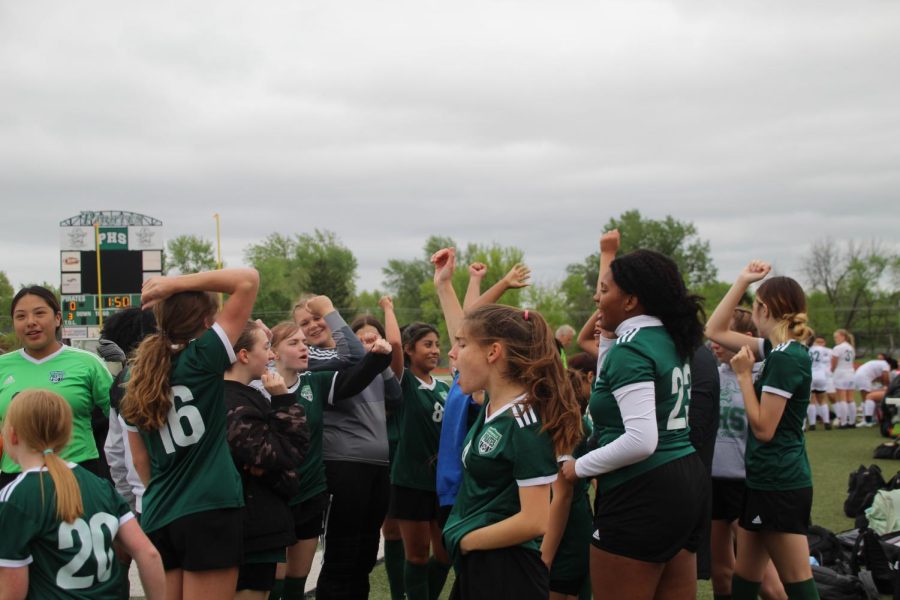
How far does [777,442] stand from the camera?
4.66 m

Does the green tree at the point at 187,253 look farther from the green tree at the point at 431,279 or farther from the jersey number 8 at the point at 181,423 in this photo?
the jersey number 8 at the point at 181,423

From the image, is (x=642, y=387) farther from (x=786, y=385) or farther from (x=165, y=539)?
(x=165, y=539)

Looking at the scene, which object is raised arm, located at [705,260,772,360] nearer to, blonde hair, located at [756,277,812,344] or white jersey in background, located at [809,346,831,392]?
blonde hair, located at [756,277,812,344]

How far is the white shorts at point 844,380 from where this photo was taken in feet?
60.3

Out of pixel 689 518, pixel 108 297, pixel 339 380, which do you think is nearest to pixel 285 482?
pixel 339 380

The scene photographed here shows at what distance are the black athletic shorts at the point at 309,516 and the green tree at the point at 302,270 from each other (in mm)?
58358

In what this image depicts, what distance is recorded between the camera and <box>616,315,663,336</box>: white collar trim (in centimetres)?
361

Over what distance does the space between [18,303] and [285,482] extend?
7.34 ft

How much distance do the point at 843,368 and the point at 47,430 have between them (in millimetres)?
18169

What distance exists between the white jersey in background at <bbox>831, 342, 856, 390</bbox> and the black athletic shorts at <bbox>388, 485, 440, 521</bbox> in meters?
15.3

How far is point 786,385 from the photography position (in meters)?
4.55

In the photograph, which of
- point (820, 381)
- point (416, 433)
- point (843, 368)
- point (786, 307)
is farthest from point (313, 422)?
point (843, 368)

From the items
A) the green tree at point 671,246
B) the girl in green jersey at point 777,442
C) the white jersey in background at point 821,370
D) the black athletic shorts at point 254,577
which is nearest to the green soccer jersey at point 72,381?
the black athletic shorts at point 254,577

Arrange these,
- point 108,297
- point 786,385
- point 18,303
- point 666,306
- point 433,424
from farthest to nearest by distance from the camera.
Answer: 1. point 108,297
2. point 433,424
3. point 18,303
4. point 786,385
5. point 666,306
